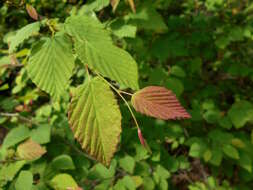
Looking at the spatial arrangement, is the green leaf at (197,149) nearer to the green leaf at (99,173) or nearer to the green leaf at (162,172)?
the green leaf at (162,172)

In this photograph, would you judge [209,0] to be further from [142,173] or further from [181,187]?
[181,187]

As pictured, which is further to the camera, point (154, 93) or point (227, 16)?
point (227, 16)

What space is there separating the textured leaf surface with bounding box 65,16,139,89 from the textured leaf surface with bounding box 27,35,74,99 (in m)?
0.04

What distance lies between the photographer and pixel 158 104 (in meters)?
0.58

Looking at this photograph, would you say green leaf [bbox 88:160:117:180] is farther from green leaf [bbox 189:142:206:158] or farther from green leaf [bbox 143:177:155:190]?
green leaf [bbox 189:142:206:158]

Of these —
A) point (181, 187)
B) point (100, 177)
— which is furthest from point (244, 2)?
point (100, 177)

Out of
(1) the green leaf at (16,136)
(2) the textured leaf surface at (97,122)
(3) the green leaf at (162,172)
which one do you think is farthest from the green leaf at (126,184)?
(2) the textured leaf surface at (97,122)

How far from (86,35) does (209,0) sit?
1240 millimetres

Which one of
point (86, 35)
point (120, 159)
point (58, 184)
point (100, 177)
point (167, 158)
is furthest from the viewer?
point (167, 158)

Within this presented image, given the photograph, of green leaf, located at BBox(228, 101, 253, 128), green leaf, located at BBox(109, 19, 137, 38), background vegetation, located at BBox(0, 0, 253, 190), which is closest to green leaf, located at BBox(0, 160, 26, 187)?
background vegetation, located at BBox(0, 0, 253, 190)

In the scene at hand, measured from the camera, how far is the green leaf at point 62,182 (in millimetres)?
896

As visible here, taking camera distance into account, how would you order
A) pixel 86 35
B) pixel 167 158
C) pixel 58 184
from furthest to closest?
pixel 167 158 → pixel 58 184 → pixel 86 35

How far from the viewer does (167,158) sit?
4.56 feet

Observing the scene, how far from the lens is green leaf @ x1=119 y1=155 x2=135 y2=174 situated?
1.10 m
